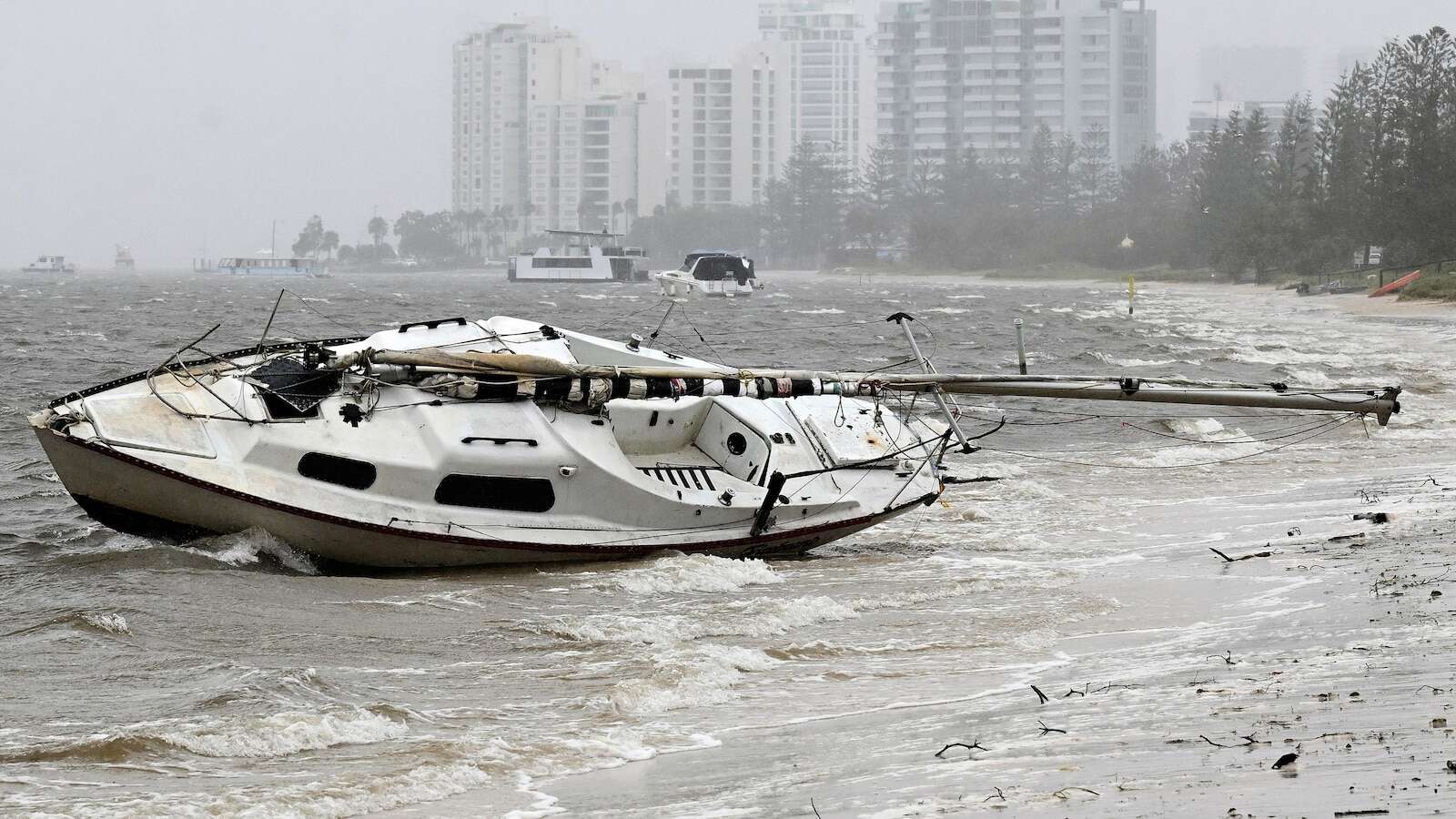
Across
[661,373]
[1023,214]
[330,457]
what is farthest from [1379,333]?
[1023,214]

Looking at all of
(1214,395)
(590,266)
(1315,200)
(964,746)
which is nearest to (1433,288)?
(1315,200)

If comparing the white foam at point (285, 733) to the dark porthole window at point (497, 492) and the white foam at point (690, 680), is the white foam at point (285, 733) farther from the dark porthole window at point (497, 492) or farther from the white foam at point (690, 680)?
the dark porthole window at point (497, 492)

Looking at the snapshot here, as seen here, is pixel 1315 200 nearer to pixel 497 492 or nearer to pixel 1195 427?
pixel 1195 427

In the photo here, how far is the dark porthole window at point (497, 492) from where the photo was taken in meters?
17.5

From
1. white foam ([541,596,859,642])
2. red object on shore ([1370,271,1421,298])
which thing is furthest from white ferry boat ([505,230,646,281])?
white foam ([541,596,859,642])

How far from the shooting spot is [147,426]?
55.1 feet

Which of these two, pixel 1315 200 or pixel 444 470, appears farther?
pixel 1315 200

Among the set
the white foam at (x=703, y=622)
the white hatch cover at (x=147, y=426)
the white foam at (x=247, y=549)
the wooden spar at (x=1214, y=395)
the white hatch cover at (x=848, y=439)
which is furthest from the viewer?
the white hatch cover at (x=848, y=439)

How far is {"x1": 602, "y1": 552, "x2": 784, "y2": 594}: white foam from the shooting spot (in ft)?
56.5

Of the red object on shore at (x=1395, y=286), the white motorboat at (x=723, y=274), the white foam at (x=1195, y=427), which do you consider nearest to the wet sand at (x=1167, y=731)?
the white foam at (x=1195, y=427)

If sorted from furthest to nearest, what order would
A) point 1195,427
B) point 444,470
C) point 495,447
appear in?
point 1195,427, point 495,447, point 444,470

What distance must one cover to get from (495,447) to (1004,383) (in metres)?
6.33

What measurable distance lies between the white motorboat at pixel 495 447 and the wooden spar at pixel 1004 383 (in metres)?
0.03

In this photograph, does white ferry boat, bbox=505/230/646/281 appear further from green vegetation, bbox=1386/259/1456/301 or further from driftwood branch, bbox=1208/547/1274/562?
driftwood branch, bbox=1208/547/1274/562
